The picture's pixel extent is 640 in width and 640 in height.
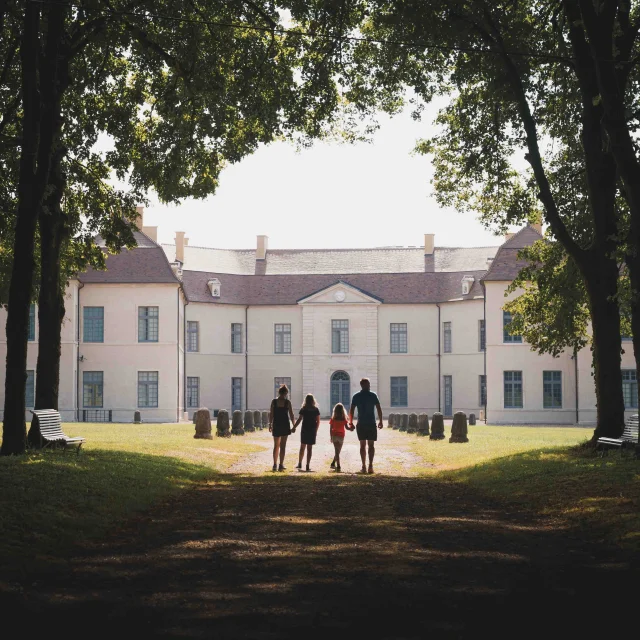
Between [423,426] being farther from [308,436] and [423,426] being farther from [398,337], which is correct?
[398,337]

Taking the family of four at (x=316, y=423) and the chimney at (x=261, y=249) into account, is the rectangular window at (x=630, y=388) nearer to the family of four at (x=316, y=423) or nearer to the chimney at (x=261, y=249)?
the chimney at (x=261, y=249)

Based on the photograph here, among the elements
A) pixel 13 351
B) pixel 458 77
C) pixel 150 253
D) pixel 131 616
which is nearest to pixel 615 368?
pixel 458 77

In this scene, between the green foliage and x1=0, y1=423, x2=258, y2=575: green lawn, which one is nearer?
x1=0, y1=423, x2=258, y2=575: green lawn

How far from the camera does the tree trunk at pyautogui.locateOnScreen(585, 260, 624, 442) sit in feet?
59.7

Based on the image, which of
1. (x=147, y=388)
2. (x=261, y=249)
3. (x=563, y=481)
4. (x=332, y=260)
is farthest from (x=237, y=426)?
(x=261, y=249)

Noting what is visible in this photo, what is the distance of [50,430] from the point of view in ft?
58.3

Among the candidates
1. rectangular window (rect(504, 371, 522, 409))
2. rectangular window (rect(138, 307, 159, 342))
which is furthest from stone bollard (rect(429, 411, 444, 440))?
rectangular window (rect(138, 307, 159, 342))

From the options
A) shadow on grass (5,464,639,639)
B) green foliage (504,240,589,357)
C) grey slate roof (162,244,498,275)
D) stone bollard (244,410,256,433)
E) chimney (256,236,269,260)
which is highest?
chimney (256,236,269,260)

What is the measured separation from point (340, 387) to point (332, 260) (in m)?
8.77

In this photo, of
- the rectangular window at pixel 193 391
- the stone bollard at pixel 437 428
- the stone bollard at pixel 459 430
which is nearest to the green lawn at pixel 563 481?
the stone bollard at pixel 459 430

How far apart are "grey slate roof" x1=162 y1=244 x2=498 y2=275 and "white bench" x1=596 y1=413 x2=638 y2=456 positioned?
42113mm

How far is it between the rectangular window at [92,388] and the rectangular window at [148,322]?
119 inches

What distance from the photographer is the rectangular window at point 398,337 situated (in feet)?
193

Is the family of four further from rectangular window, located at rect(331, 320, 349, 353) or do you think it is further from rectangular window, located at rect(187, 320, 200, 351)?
rectangular window, located at rect(331, 320, 349, 353)
